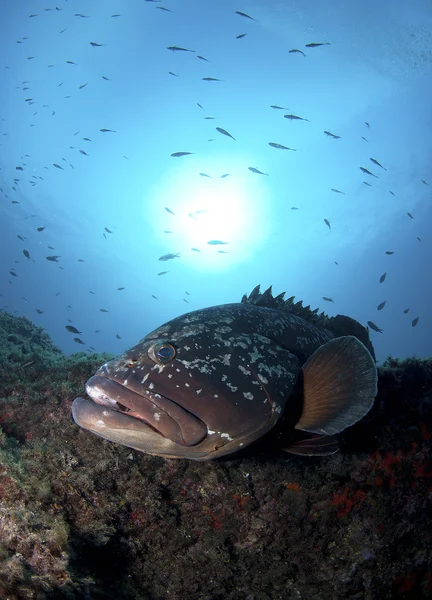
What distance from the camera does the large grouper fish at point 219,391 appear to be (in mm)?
2340

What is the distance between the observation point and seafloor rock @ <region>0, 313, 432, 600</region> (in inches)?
128

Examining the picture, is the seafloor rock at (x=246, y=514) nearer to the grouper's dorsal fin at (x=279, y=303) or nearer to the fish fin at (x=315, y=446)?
the fish fin at (x=315, y=446)

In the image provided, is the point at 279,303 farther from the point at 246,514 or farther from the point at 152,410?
the point at 152,410

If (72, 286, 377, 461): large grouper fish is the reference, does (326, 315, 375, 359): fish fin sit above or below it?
below

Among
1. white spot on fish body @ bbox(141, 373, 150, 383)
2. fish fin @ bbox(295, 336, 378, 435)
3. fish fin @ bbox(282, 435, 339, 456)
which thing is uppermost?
white spot on fish body @ bbox(141, 373, 150, 383)

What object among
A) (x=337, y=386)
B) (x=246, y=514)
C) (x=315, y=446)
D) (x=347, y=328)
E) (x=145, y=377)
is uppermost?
(x=145, y=377)

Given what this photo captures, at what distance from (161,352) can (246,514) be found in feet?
7.51

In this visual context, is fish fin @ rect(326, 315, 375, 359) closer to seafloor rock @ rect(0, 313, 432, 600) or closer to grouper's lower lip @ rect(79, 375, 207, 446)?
seafloor rock @ rect(0, 313, 432, 600)

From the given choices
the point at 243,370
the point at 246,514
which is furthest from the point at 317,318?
the point at 246,514

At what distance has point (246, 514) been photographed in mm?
3434

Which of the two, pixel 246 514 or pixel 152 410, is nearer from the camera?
pixel 152 410

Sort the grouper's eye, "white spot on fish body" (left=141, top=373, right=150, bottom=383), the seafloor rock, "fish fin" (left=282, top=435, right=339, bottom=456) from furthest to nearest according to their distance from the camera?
the seafloor rock < "fish fin" (left=282, top=435, right=339, bottom=456) < the grouper's eye < "white spot on fish body" (left=141, top=373, right=150, bottom=383)

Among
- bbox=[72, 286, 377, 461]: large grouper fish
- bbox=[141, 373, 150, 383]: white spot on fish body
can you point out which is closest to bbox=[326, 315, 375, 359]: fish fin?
bbox=[72, 286, 377, 461]: large grouper fish

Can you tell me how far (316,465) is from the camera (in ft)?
11.9
